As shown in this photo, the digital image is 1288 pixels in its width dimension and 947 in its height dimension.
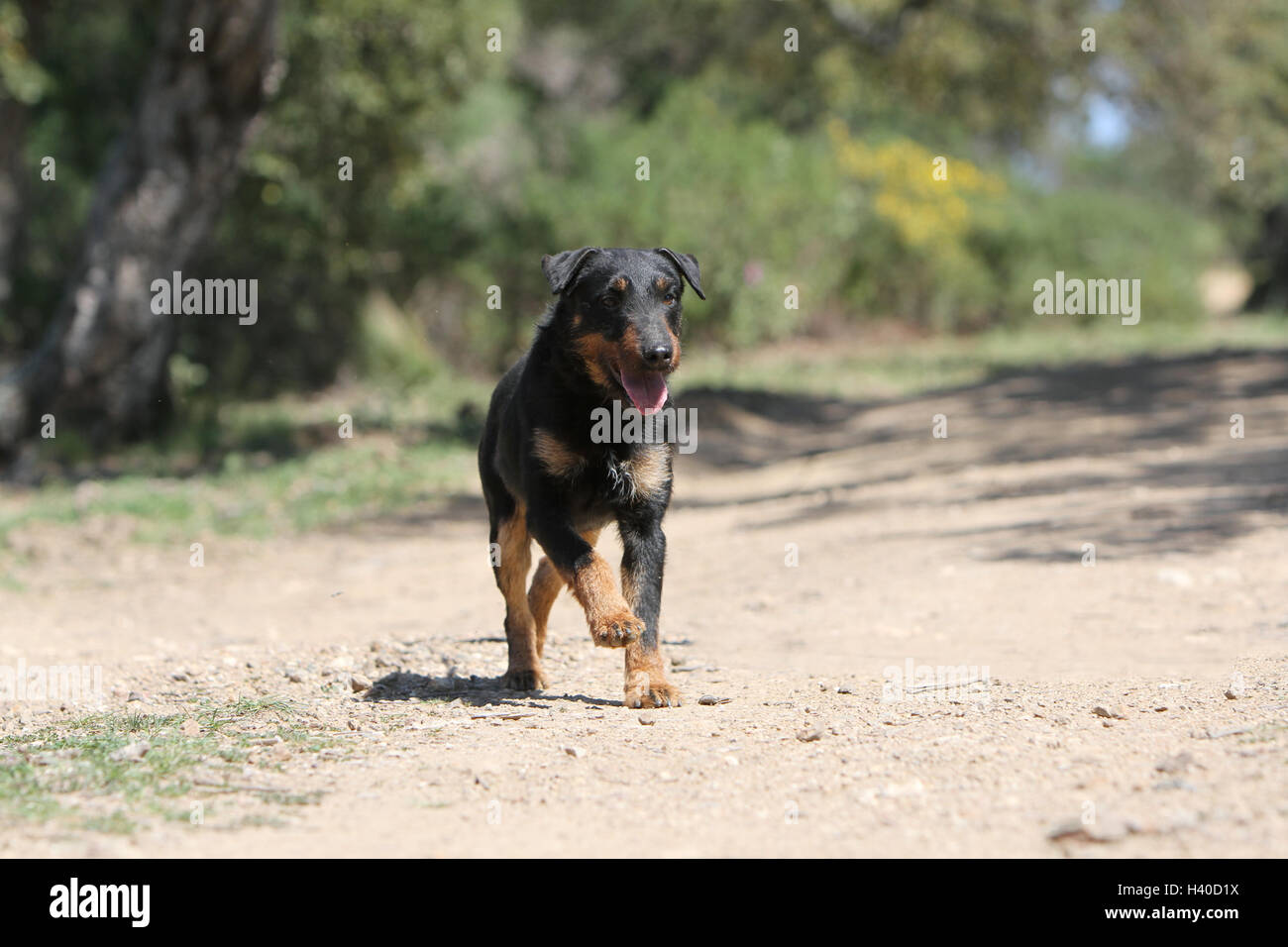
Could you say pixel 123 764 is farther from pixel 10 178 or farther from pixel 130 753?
pixel 10 178

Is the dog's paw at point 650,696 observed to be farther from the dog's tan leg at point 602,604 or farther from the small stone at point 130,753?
the small stone at point 130,753

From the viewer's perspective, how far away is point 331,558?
36.0ft

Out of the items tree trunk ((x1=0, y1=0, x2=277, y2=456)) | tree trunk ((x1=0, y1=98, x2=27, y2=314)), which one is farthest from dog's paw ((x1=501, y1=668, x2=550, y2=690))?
tree trunk ((x1=0, y1=98, x2=27, y2=314))

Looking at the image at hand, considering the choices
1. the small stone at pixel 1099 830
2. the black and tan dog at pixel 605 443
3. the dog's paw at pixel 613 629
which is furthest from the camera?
the black and tan dog at pixel 605 443

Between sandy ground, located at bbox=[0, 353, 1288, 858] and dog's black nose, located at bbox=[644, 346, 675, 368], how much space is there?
1.34 meters

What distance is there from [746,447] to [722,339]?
24.2 ft

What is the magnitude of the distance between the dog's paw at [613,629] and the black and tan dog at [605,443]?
5 cm

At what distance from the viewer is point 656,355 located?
5512 mm

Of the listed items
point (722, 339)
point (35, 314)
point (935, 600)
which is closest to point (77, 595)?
point (935, 600)

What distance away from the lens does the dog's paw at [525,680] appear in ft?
20.6

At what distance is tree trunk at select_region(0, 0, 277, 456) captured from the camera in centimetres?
1451

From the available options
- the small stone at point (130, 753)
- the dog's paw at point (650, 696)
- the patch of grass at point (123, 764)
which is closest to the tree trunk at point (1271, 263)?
the dog's paw at point (650, 696)

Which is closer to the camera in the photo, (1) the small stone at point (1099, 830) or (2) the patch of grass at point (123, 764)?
(1) the small stone at point (1099, 830)
